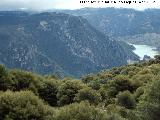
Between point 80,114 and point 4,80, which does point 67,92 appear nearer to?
point 4,80

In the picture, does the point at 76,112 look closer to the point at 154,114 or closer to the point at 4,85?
the point at 154,114

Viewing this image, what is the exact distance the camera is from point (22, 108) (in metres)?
71.3

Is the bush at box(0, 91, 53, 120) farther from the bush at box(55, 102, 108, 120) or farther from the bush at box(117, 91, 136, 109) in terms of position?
the bush at box(117, 91, 136, 109)

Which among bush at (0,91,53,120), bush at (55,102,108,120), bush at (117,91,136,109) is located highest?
bush at (55,102,108,120)

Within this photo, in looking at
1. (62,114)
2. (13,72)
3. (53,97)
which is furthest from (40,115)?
(53,97)

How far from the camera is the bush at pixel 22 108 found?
232 feet

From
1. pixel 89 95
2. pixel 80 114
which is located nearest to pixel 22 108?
pixel 80 114

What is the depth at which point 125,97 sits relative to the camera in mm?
106625

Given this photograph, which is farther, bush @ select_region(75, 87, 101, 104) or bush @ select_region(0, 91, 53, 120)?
bush @ select_region(75, 87, 101, 104)

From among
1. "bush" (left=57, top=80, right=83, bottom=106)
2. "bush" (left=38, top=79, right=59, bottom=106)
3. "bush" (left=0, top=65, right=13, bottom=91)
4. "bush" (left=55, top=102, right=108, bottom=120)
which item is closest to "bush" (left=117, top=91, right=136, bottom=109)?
"bush" (left=57, top=80, right=83, bottom=106)

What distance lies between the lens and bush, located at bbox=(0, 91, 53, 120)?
70.6m

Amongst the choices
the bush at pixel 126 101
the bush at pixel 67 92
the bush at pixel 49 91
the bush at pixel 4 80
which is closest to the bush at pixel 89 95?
the bush at pixel 67 92

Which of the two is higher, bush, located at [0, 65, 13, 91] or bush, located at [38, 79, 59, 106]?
bush, located at [0, 65, 13, 91]

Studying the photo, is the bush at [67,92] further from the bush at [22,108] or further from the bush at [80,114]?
the bush at [80,114]
